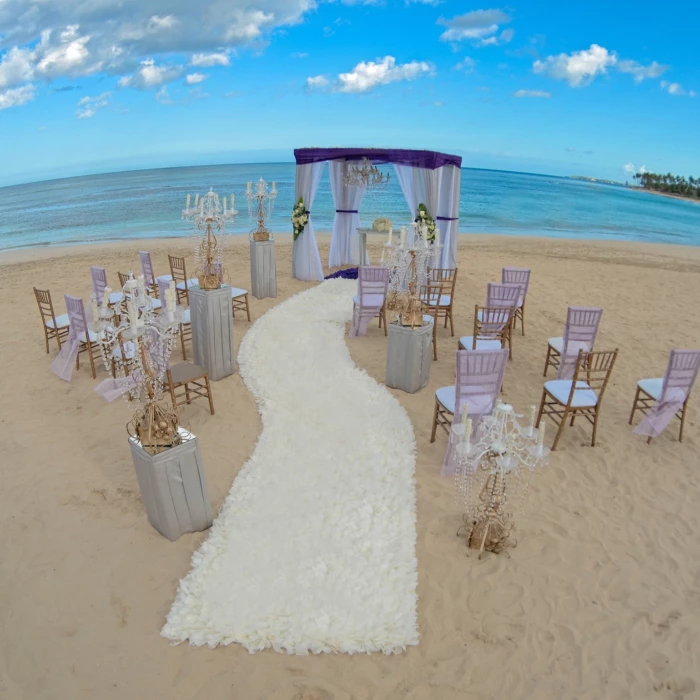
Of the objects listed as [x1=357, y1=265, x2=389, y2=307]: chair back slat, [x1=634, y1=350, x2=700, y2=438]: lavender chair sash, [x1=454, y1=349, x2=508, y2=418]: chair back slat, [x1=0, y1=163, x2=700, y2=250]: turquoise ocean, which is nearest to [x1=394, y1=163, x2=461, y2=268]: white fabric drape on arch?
[x1=357, y1=265, x2=389, y2=307]: chair back slat

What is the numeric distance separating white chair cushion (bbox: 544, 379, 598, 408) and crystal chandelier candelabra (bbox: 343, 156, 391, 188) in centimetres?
635

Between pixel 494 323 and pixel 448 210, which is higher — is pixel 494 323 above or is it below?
below

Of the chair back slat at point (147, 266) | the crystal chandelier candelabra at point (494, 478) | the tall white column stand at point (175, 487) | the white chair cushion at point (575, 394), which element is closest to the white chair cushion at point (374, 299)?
the white chair cushion at point (575, 394)

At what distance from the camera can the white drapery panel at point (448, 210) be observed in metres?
10.0

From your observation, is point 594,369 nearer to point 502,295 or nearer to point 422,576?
point 502,295

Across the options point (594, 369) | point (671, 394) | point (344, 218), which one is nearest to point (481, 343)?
point (594, 369)

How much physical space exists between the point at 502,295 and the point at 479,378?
2.81m

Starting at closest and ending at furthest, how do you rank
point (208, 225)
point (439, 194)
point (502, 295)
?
point (208, 225) → point (502, 295) → point (439, 194)

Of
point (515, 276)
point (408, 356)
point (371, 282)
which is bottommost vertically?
point (408, 356)

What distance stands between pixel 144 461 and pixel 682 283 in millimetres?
12187

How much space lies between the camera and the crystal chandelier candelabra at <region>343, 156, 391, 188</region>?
1037 centimetres

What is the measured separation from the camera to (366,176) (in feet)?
34.1

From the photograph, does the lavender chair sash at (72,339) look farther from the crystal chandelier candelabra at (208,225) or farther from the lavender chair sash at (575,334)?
the lavender chair sash at (575,334)

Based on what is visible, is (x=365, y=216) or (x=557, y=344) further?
(x=365, y=216)
